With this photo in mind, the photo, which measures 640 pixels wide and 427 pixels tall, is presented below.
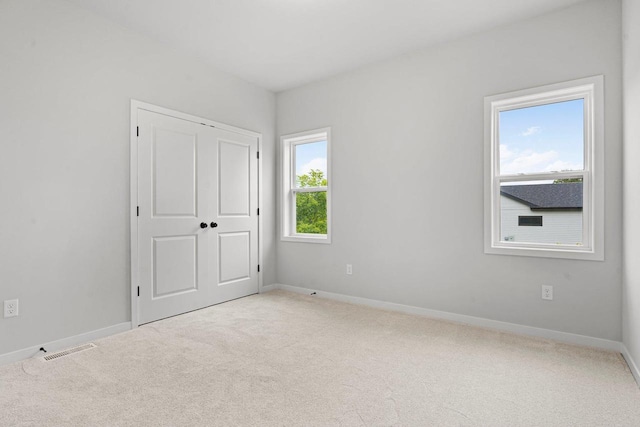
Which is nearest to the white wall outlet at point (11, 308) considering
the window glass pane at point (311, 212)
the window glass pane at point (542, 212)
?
the window glass pane at point (311, 212)

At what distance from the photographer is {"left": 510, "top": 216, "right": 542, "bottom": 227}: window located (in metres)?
2.98

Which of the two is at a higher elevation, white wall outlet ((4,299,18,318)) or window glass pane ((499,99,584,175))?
window glass pane ((499,99,584,175))

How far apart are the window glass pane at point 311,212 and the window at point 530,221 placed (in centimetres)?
219

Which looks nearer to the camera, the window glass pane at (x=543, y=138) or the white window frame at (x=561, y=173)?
the white window frame at (x=561, y=173)

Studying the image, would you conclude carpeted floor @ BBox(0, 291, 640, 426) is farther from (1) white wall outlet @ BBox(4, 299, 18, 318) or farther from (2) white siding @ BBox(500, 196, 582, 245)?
(2) white siding @ BBox(500, 196, 582, 245)

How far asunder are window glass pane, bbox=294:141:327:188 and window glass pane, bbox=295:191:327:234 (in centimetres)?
15

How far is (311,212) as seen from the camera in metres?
4.54

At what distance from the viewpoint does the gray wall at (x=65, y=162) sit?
2.44 metres

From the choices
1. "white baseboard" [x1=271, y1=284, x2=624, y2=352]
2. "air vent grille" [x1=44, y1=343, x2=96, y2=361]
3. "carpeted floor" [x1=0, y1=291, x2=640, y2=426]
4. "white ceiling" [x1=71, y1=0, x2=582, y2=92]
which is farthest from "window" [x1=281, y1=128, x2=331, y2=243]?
"air vent grille" [x1=44, y1=343, x2=96, y2=361]

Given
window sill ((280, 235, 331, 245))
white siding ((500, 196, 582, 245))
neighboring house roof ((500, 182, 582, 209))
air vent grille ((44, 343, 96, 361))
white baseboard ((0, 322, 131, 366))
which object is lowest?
air vent grille ((44, 343, 96, 361))

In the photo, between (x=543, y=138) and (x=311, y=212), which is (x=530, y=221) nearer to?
(x=543, y=138)

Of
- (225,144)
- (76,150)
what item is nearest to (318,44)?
(225,144)

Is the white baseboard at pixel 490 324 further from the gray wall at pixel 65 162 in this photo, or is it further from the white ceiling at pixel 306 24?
the white ceiling at pixel 306 24

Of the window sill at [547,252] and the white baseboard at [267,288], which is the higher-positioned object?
the window sill at [547,252]
